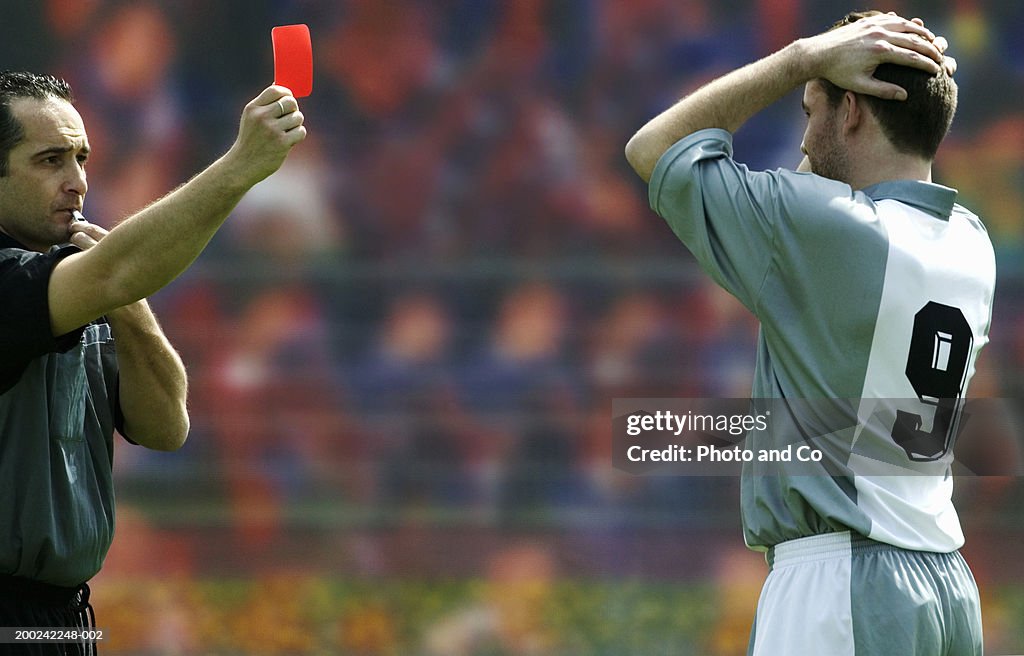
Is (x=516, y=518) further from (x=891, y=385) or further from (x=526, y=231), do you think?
(x=891, y=385)

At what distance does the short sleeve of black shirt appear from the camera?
198cm

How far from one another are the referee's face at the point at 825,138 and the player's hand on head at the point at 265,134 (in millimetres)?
916

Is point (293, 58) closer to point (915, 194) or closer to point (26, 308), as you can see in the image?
point (26, 308)

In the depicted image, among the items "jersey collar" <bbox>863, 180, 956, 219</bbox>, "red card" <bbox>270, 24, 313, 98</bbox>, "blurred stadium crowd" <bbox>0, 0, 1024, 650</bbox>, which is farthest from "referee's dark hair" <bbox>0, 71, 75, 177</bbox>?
"blurred stadium crowd" <bbox>0, 0, 1024, 650</bbox>

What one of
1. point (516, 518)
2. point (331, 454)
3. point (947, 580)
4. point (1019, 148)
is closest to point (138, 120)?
point (331, 454)

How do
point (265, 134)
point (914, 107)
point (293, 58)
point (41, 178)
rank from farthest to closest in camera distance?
point (41, 178)
point (914, 107)
point (293, 58)
point (265, 134)

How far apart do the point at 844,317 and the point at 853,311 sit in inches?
0.7

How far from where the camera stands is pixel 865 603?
1.94 metres

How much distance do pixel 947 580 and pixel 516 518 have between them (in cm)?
286

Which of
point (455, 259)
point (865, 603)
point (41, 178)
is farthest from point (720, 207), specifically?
point (455, 259)

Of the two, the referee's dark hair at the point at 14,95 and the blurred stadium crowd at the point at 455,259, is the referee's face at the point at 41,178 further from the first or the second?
the blurred stadium crowd at the point at 455,259

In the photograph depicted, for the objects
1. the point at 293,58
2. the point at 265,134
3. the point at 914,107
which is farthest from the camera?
the point at 914,107

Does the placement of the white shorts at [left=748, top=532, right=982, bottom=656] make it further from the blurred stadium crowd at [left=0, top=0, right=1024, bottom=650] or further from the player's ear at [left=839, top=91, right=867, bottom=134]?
the blurred stadium crowd at [left=0, top=0, right=1024, bottom=650]

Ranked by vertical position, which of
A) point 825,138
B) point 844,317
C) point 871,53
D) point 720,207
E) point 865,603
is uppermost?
point 871,53
